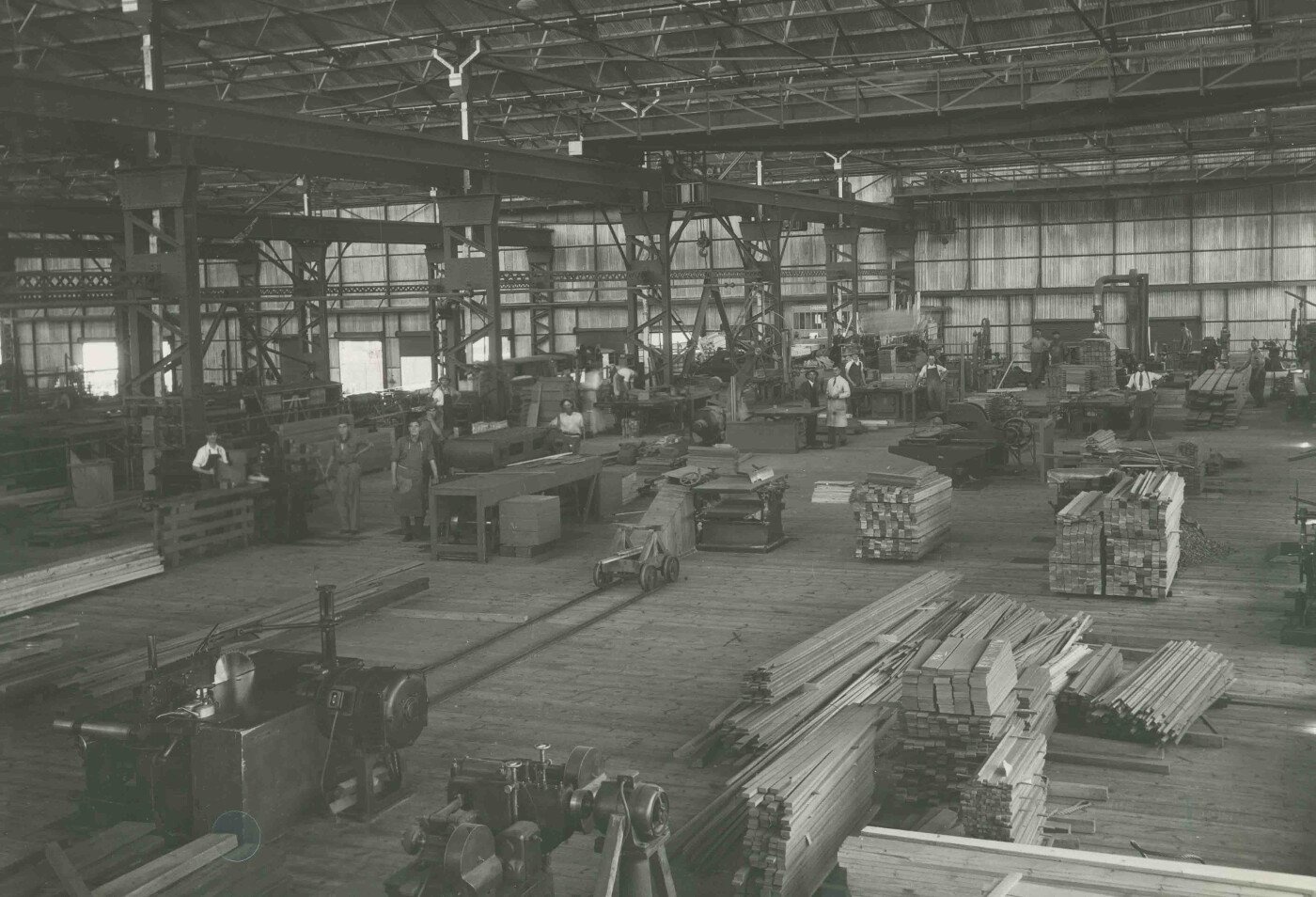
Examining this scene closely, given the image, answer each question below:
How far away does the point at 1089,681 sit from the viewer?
8.97m

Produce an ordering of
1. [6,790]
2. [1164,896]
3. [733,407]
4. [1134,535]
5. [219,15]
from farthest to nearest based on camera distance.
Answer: [733,407] → [219,15] → [1134,535] → [6,790] → [1164,896]

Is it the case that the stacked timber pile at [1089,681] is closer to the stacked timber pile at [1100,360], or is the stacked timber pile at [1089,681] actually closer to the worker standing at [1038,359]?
the stacked timber pile at [1100,360]

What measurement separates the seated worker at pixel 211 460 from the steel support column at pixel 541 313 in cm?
2515

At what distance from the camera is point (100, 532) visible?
17.0 meters

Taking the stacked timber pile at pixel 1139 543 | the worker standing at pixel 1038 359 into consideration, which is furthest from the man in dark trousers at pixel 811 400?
the stacked timber pile at pixel 1139 543

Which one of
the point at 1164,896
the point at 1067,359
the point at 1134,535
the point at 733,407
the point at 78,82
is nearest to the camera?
the point at 1164,896

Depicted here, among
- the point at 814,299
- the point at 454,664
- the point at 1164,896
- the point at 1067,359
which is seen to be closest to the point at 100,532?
the point at 454,664

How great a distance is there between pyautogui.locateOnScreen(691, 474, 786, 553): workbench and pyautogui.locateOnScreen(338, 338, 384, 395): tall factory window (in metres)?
32.3

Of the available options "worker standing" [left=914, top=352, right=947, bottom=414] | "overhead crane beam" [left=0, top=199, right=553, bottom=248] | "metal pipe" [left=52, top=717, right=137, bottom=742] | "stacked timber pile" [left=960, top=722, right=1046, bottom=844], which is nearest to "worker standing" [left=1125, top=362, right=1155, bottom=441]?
"worker standing" [left=914, top=352, right=947, bottom=414]

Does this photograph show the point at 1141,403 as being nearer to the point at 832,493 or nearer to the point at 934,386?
the point at 934,386

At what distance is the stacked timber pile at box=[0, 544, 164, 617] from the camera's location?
492 inches

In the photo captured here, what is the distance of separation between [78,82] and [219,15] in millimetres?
8070

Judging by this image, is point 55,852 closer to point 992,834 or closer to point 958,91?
point 992,834

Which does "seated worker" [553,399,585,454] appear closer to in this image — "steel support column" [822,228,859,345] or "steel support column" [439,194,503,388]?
"steel support column" [439,194,503,388]
